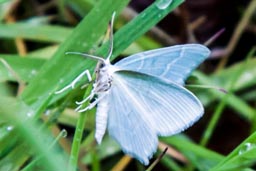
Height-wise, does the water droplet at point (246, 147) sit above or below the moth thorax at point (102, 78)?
below

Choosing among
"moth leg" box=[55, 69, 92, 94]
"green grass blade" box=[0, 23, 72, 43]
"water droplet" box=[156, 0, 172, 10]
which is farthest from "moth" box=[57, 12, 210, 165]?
"green grass blade" box=[0, 23, 72, 43]

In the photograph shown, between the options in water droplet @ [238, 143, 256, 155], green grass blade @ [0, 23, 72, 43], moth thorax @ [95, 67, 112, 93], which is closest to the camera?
water droplet @ [238, 143, 256, 155]

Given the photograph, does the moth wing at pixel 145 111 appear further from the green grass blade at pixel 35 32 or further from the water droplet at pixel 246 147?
the green grass blade at pixel 35 32

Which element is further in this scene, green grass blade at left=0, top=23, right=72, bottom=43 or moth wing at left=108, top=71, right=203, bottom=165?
green grass blade at left=0, top=23, right=72, bottom=43

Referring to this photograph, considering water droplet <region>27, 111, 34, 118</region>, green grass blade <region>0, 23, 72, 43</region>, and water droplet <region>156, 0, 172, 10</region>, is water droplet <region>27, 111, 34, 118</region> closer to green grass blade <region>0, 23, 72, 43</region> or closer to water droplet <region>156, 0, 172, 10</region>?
water droplet <region>156, 0, 172, 10</region>

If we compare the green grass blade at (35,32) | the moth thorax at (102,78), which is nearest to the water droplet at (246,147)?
the moth thorax at (102,78)

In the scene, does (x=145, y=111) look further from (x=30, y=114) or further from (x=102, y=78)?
(x=30, y=114)
